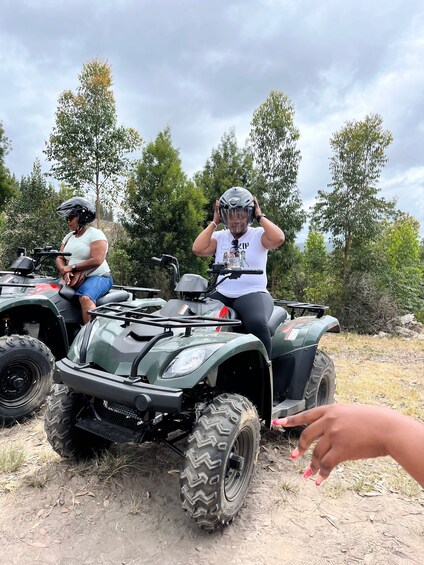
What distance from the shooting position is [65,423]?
284cm

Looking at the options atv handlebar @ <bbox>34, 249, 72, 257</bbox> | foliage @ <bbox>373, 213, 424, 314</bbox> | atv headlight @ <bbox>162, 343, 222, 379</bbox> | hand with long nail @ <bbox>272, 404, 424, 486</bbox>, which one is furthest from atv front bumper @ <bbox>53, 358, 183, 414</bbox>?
foliage @ <bbox>373, 213, 424, 314</bbox>

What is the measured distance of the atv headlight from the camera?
7.54 feet

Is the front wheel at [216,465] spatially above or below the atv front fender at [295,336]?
below

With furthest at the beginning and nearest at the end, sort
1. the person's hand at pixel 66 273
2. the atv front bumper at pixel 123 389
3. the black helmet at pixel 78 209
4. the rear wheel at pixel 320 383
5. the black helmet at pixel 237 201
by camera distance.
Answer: the black helmet at pixel 78 209, the person's hand at pixel 66 273, the rear wheel at pixel 320 383, the black helmet at pixel 237 201, the atv front bumper at pixel 123 389

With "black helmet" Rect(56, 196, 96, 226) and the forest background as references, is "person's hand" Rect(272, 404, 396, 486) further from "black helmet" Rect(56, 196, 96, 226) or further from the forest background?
the forest background

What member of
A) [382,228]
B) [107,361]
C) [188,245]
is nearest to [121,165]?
[188,245]

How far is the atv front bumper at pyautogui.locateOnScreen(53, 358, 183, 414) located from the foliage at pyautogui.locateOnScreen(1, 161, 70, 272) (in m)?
14.8

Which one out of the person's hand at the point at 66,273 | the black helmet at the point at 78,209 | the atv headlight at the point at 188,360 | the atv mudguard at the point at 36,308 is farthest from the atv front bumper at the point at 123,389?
the black helmet at the point at 78,209

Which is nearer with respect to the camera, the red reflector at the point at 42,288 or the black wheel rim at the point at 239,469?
the black wheel rim at the point at 239,469

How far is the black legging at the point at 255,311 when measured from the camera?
3168 mm

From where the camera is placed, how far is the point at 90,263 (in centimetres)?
455

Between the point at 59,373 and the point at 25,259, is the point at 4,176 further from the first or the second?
the point at 59,373

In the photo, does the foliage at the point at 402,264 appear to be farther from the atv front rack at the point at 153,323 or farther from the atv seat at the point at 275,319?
the atv front rack at the point at 153,323

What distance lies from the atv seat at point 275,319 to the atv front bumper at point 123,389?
1302 mm
